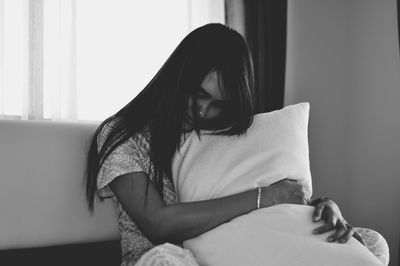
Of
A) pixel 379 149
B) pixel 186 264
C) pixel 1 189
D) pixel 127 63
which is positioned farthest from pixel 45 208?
pixel 379 149

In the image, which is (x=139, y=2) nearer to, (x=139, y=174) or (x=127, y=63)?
(x=127, y=63)

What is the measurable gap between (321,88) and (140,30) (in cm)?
111

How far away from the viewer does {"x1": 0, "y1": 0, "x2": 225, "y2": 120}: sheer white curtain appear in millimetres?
2029

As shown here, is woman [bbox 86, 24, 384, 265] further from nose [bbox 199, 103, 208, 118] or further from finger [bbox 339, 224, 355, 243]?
finger [bbox 339, 224, 355, 243]

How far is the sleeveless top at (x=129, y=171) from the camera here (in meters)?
1.07

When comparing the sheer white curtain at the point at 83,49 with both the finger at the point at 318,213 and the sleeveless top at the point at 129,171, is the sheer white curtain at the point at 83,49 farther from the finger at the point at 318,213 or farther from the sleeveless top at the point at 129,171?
the finger at the point at 318,213

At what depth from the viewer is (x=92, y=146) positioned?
122cm

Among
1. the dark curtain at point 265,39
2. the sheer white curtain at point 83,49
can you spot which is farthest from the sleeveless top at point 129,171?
the dark curtain at point 265,39

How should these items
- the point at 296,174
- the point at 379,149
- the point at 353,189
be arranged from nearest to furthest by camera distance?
the point at 296,174, the point at 379,149, the point at 353,189

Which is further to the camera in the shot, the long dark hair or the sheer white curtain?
the sheer white curtain

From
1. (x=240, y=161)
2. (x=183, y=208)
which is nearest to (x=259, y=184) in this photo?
(x=240, y=161)

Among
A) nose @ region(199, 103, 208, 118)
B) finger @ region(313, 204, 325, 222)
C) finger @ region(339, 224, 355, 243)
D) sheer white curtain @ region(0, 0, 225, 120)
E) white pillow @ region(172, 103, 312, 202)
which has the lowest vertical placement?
finger @ region(339, 224, 355, 243)

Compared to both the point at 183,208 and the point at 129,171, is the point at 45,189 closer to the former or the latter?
the point at 129,171

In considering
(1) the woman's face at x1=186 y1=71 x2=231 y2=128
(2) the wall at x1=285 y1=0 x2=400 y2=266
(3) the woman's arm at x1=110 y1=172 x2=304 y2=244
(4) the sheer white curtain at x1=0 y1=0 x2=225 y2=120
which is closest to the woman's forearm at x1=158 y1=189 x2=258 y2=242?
(3) the woman's arm at x1=110 y1=172 x2=304 y2=244
